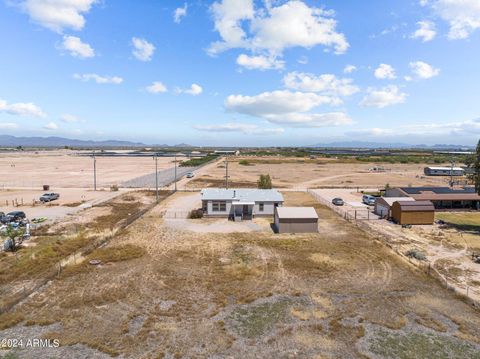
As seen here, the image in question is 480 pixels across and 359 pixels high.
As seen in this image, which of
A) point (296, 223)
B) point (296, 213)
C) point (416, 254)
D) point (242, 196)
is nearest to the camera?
point (416, 254)

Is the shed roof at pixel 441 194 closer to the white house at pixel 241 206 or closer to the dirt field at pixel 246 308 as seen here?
the white house at pixel 241 206

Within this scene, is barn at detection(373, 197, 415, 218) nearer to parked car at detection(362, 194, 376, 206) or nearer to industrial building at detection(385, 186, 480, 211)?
industrial building at detection(385, 186, 480, 211)

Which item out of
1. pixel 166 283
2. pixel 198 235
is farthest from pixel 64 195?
pixel 166 283

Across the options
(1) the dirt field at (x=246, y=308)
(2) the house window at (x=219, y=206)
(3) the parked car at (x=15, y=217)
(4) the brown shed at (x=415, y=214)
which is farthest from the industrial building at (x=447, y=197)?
(3) the parked car at (x=15, y=217)

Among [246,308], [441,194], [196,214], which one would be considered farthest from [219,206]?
[441,194]

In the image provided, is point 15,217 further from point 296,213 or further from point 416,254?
point 416,254

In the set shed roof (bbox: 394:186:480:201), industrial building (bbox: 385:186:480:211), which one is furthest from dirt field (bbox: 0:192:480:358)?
shed roof (bbox: 394:186:480:201)
